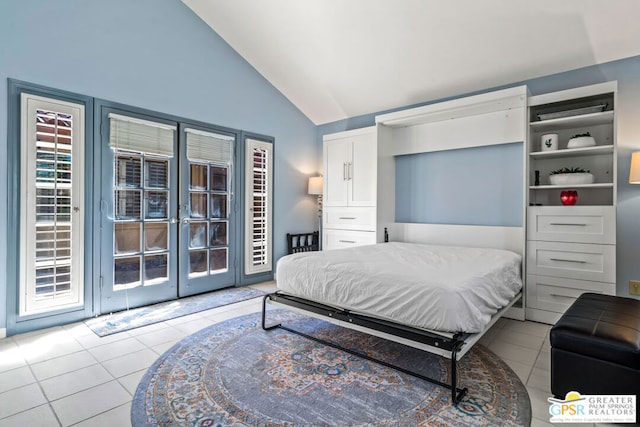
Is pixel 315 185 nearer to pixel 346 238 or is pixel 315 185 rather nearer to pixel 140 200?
pixel 346 238

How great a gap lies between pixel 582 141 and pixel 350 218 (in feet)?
8.54

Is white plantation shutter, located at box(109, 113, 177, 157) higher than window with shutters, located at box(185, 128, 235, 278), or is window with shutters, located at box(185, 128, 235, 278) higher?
white plantation shutter, located at box(109, 113, 177, 157)

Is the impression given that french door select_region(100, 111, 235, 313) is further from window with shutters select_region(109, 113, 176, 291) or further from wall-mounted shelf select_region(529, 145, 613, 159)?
wall-mounted shelf select_region(529, 145, 613, 159)

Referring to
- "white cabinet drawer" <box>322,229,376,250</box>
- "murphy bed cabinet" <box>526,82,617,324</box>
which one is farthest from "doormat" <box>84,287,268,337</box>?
"murphy bed cabinet" <box>526,82,617,324</box>

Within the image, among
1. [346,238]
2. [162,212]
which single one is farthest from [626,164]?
[162,212]

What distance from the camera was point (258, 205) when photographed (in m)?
4.73

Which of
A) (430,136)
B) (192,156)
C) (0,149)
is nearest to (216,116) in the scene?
(192,156)

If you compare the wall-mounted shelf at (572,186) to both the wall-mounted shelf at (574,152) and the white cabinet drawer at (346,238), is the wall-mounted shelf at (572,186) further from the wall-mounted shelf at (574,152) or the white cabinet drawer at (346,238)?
the white cabinet drawer at (346,238)

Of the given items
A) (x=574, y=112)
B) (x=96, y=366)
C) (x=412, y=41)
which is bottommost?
(x=96, y=366)

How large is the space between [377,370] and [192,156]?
305cm

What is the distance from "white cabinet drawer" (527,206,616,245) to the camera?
114 inches

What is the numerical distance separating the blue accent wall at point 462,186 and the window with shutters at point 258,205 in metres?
1.79

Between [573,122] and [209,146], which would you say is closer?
[573,122]

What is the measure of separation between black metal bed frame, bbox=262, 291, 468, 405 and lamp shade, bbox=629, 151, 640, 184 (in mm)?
2139
